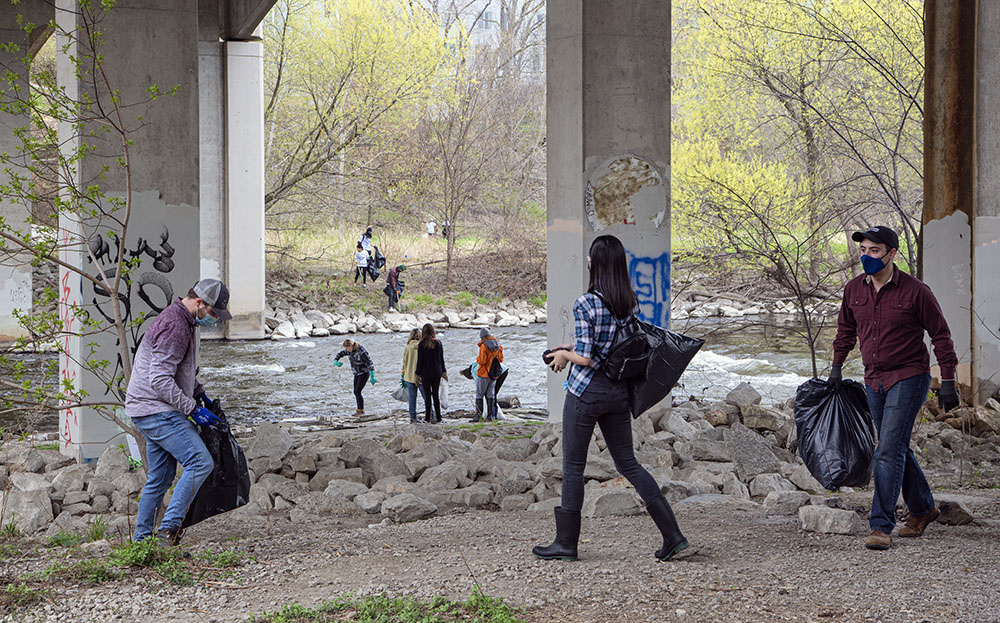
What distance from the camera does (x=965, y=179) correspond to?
10492 mm

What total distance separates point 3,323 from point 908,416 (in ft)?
68.9

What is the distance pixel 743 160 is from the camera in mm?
27703

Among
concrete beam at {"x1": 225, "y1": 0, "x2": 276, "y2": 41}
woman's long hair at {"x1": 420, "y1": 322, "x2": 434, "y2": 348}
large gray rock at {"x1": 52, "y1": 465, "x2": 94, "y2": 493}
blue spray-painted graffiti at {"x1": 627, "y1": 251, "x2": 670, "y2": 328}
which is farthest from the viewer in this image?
concrete beam at {"x1": 225, "y1": 0, "x2": 276, "y2": 41}

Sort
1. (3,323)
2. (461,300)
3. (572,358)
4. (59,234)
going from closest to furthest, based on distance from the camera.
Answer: (572,358), (59,234), (3,323), (461,300)

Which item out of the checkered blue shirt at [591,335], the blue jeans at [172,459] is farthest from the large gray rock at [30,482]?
the checkered blue shirt at [591,335]

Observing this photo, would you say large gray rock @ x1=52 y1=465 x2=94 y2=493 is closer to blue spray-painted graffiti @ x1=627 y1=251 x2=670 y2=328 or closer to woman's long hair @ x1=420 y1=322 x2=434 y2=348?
woman's long hair @ x1=420 y1=322 x2=434 y2=348

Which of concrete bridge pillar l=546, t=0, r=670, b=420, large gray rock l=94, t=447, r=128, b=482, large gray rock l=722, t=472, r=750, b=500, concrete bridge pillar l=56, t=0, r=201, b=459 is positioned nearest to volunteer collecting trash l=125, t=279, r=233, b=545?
large gray rock l=94, t=447, r=128, b=482

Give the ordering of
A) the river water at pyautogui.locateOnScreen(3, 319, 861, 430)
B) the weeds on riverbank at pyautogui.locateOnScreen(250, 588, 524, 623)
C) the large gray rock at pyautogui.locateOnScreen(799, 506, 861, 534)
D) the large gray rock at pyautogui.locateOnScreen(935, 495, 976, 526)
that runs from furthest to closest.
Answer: the river water at pyautogui.locateOnScreen(3, 319, 861, 430) → the large gray rock at pyautogui.locateOnScreen(935, 495, 976, 526) → the large gray rock at pyautogui.locateOnScreen(799, 506, 861, 534) → the weeds on riverbank at pyautogui.locateOnScreen(250, 588, 524, 623)

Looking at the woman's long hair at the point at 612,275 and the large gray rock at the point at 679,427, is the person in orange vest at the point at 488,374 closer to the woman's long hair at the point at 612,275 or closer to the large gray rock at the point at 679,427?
the large gray rock at the point at 679,427

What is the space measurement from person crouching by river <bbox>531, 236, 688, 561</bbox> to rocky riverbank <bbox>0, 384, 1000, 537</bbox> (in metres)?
1.60

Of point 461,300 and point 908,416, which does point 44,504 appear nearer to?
point 908,416

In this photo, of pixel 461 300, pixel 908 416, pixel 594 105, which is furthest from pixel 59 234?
pixel 461 300

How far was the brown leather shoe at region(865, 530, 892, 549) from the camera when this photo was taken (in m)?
5.12

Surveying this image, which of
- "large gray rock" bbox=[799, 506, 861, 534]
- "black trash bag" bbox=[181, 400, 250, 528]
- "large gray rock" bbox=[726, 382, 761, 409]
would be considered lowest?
"large gray rock" bbox=[799, 506, 861, 534]
